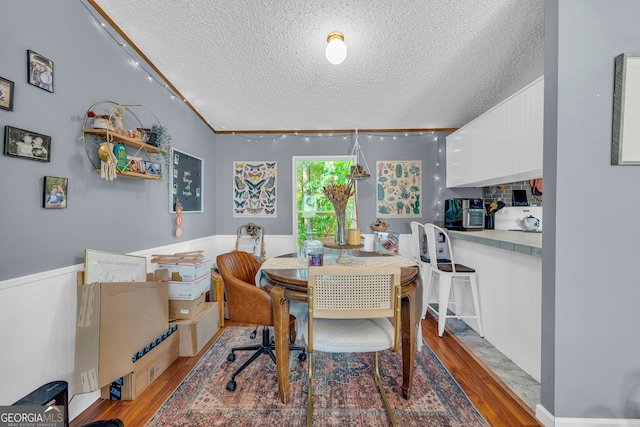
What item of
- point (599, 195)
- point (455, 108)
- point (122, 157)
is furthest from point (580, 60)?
point (122, 157)

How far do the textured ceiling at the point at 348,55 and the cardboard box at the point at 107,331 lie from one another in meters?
1.83

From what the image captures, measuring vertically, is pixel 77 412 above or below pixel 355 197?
below

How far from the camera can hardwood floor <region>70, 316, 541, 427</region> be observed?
1512 mm

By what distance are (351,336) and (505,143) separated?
7.14ft

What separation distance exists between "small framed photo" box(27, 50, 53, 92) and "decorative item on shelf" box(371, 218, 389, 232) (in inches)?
130

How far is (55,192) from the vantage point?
1.46 meters

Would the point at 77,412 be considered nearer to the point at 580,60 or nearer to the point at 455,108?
the point at 580,60

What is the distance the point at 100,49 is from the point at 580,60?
295cm

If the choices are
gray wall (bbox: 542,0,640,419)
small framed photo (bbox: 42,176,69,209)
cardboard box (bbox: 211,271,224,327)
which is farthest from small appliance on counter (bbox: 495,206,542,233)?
small framed photo (bbox: 42,176,69,209)

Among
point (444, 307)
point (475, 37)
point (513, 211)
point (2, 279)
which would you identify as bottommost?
point (444, 307)

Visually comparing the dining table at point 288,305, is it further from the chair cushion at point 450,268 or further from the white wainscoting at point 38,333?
the white wainscoting at point 38,333

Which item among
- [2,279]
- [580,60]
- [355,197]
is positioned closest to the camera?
[2,279]

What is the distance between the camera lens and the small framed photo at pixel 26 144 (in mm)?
1240

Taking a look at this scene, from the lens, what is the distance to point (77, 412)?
153 cm
